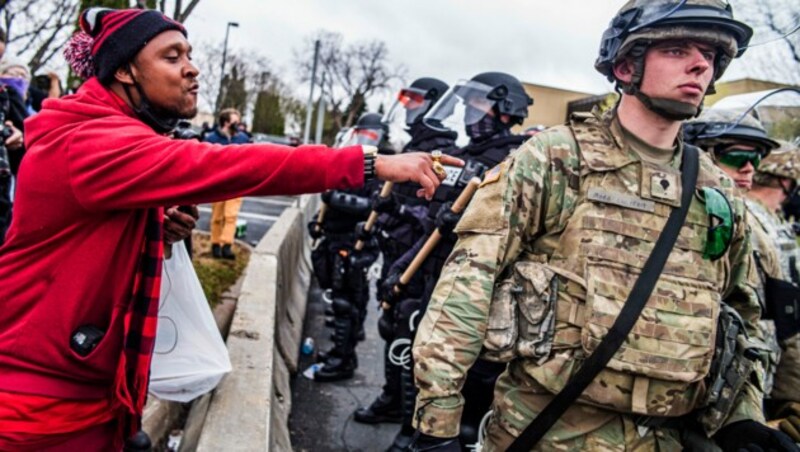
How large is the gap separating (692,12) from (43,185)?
2.11m

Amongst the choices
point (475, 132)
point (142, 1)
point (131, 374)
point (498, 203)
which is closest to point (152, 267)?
point (131, 374)

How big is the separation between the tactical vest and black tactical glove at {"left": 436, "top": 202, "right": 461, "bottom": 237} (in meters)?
1.49

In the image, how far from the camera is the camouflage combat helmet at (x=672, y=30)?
6.37 feet

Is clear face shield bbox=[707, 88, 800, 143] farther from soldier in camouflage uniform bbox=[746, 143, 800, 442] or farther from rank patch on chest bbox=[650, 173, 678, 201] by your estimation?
rank patch on chest bbox=[650, 173, 678, 201]

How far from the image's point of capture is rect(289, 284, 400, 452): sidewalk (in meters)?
4.32

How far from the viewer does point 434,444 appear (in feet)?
5.94

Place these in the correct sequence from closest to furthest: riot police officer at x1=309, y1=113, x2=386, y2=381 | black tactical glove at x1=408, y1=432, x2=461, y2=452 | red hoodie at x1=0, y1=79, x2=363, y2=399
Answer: red hoodie at x1=0, y1=79, x2=363, y2=399 < black tactical glove at x1=408, y1=432, x2=461, y2=452 < riot police officer at x1=309, y1=113, x2=386, y2=381

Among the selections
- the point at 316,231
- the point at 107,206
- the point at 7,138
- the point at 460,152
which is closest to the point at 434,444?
the point at 107,206

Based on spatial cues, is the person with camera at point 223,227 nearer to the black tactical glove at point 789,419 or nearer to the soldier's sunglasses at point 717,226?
the black tactical glove at point 789,419

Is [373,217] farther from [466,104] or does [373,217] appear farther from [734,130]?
[734,130]

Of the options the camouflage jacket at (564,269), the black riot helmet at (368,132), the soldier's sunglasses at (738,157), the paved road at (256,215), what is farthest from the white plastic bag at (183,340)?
the paved road at (256,215)

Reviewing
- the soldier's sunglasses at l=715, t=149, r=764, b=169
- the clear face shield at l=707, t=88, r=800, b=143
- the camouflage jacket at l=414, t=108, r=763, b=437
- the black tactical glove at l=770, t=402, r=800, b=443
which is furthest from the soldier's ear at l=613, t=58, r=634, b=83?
the black tactical glove at l=770, t=402, r=800, b=443

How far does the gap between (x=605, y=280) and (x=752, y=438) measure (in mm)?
761

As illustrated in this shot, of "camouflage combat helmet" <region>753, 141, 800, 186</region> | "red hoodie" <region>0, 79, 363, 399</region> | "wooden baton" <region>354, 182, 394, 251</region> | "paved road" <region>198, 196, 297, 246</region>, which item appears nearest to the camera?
"red hoodie" <region>0, 79, 363, 399</region>
